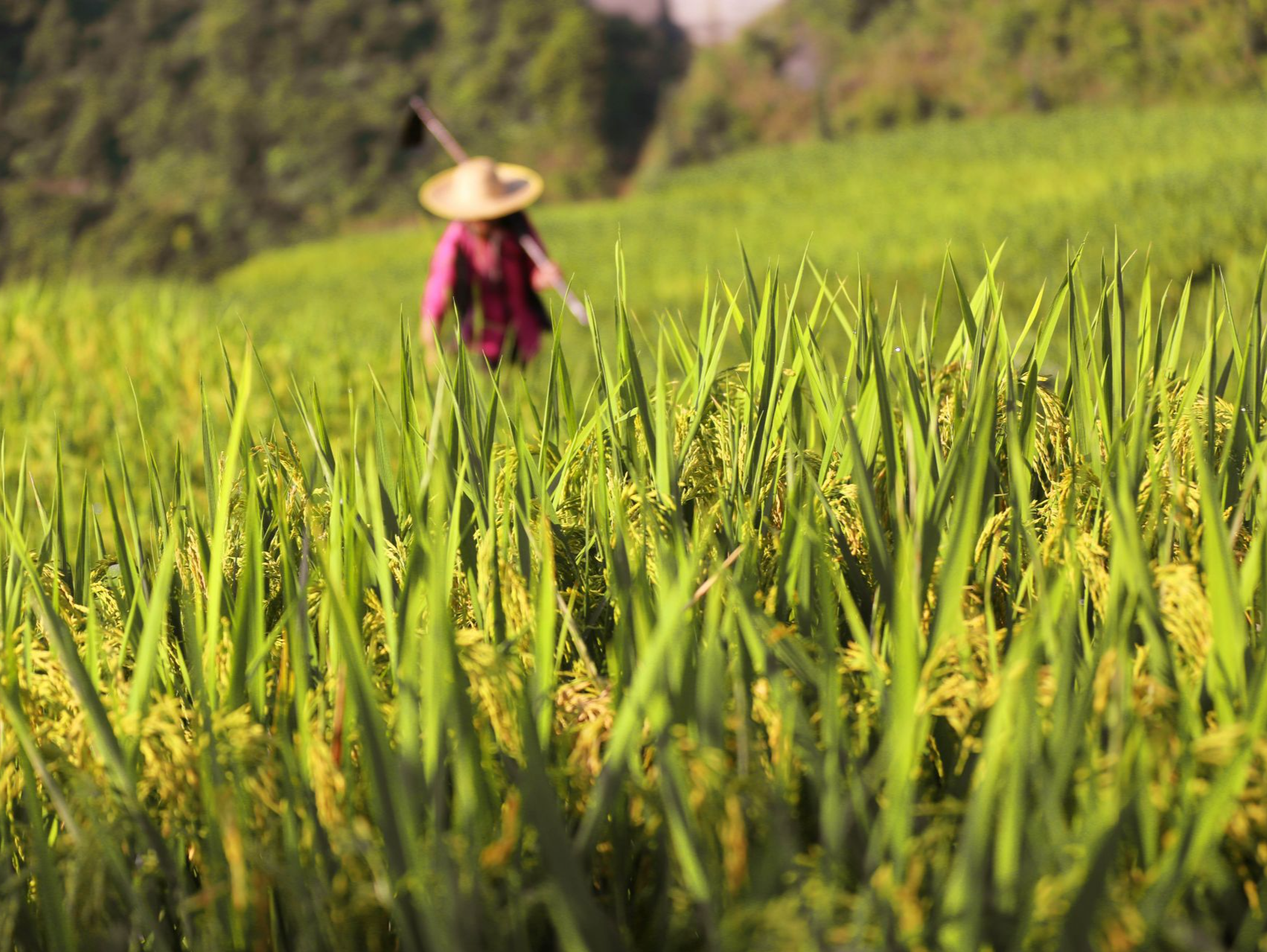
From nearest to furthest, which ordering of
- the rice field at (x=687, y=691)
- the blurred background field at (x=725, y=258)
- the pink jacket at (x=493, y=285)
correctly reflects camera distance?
the rice field at (x=687, y=691)
the pink jacket at (x=493, y=285)
the blurred background field at (x=725, y=258)

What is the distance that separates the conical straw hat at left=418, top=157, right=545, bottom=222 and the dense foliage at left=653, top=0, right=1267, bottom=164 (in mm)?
34916

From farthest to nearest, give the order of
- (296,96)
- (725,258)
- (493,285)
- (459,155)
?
(296,96) < (725,258) < (459,155) < (493,285)

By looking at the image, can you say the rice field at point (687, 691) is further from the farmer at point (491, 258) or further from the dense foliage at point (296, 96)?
the dense foliage at point (296, 96)

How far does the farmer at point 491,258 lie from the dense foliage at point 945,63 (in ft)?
114

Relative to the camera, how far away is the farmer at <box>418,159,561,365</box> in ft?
15.7

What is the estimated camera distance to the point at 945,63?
4347 cm

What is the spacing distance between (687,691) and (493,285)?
14.1 feet

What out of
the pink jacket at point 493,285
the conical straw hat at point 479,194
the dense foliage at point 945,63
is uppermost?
the conical straw hat at point 479,194

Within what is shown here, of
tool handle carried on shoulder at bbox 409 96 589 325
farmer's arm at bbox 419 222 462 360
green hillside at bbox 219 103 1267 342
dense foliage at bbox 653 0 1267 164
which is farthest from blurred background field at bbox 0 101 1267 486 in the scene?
dense foliage at bbox 653 0 1267 164

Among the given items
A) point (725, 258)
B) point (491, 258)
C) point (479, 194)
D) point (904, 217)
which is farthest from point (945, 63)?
point (479, 194)

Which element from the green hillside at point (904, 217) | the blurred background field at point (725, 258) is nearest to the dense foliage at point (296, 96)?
the green hillside at point (904, 217)

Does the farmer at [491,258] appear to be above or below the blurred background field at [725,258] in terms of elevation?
above

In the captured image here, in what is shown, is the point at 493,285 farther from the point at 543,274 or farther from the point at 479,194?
the point at 479,194

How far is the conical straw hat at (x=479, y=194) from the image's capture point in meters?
4.74
